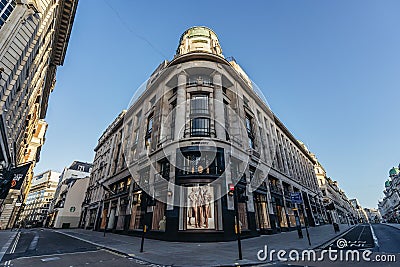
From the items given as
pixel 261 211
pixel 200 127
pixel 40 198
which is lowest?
pixel 261 211

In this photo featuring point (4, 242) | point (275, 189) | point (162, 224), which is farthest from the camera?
point (275, 189)

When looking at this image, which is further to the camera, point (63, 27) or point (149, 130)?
point (149, 130)

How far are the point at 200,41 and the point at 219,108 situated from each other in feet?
56.3

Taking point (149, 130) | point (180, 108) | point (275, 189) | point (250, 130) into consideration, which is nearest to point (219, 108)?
point (180, 108)

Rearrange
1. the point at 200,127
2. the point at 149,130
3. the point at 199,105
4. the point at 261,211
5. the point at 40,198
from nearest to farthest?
the point at 200,127
the point at 261,211
the point at 199,105
the point at 149,130
the point at 40,198

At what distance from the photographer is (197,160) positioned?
63.2 ft

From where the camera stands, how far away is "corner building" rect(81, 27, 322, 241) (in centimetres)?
1731

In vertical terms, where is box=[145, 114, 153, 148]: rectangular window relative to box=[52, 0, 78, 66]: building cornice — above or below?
below

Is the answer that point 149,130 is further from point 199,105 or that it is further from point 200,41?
point 200,41

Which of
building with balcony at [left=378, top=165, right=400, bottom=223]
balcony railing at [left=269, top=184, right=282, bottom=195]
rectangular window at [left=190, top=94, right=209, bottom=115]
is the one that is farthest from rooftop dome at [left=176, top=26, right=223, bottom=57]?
building with balcony at [left=378, top=165, right=400, bottom=223]

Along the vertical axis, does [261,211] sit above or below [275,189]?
below

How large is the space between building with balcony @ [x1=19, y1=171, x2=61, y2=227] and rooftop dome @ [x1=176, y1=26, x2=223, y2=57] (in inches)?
3366

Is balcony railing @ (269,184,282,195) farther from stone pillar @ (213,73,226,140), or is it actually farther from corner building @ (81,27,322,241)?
stone pillar @ (213,73,226,140)

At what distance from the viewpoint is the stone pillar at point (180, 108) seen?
21.1 m
